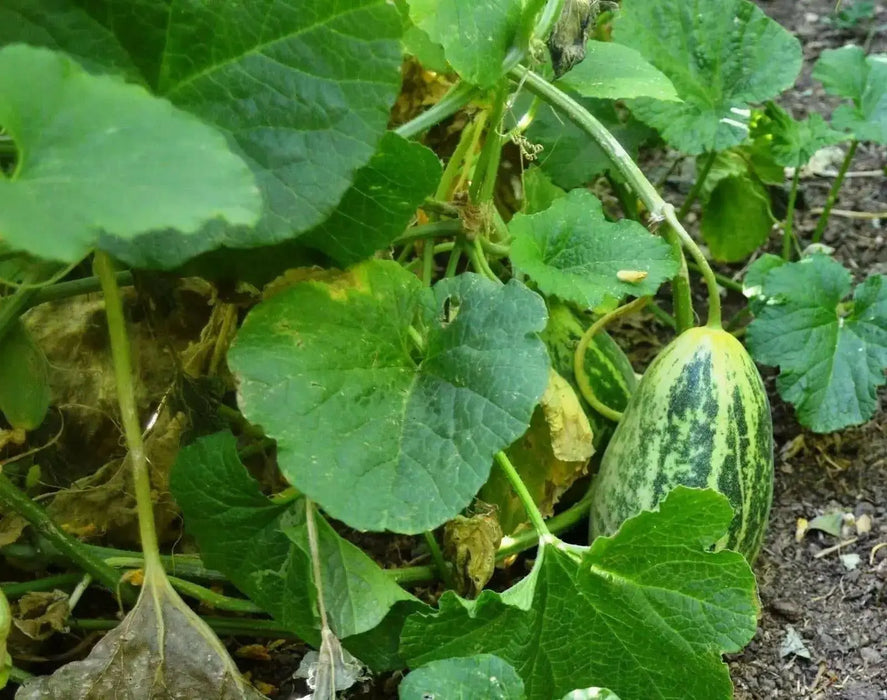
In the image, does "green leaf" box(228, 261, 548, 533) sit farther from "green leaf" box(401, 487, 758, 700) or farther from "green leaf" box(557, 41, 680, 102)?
"green leaf" box(557, 41, 680, 102)

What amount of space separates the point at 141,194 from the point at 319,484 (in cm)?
37

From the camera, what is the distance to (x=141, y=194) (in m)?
0.65

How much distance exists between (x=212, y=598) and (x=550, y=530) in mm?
480

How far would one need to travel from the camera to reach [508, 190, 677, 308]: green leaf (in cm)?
119

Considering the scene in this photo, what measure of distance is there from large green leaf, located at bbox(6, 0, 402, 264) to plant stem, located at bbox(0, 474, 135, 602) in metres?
0.43

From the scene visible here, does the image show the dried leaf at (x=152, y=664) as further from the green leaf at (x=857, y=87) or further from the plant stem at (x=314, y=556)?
the green leaf at (x=857, y=87)

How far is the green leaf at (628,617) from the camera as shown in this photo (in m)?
1.05

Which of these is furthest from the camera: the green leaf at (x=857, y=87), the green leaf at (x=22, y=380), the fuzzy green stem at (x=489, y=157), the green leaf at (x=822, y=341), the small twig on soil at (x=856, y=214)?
the small twig on soil at (x=856, y=214)

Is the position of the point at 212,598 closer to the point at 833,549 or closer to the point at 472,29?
the point at 472,29

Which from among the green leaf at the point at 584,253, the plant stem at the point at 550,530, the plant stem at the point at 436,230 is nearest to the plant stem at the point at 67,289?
the plant stem at the point at 436,230

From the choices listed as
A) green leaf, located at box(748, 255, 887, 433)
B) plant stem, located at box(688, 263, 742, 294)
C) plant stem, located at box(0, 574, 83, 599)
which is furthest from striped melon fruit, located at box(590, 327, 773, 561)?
plant stem, located at box(0, 574, 83, 599)

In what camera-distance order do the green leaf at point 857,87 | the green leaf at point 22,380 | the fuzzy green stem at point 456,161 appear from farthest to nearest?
the green leaf at point 857,87 → the fuzzy green stem at point 456,161 → the green leaf at point 22,380

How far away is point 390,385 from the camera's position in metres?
1.04

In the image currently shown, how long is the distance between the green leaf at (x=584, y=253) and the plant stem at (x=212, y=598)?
0.52 metres
